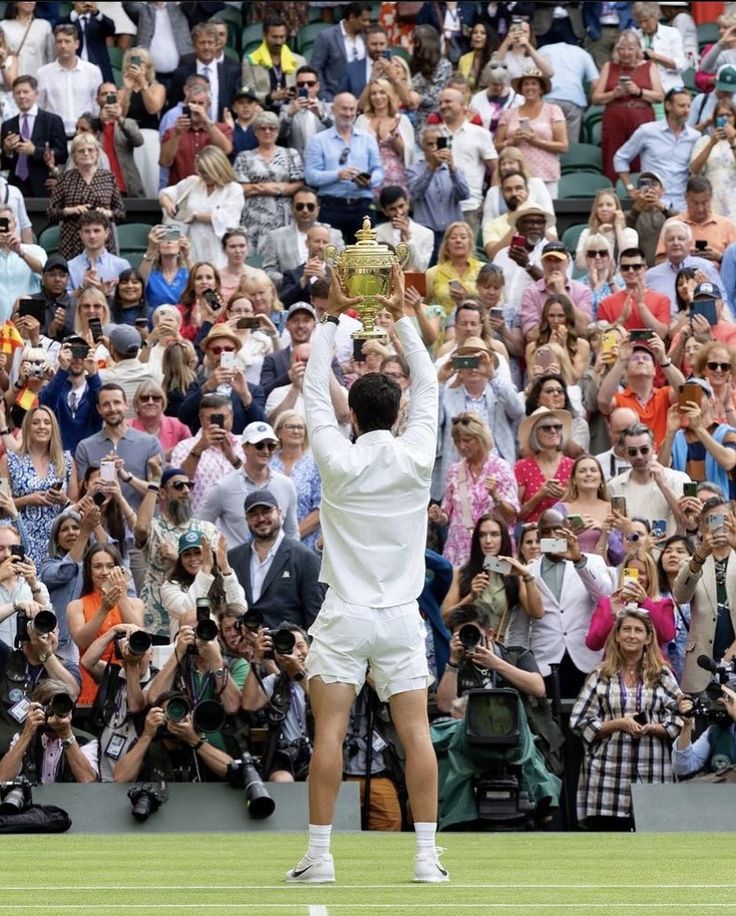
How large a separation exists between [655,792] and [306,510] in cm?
365

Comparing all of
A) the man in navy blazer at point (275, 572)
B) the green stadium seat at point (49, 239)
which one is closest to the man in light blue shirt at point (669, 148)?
the green stadium seat at point (49, 239)

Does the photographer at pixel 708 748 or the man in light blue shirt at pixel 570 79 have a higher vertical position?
the man in light blue shirt at pixel 570 79

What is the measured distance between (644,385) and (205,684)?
4574mm

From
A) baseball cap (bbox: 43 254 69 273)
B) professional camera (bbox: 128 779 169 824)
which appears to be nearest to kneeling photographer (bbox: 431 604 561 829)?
professional camera (bbox: 128 779 169 824)

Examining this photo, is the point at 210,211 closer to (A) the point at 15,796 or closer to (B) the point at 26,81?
(B) the point at 26,81

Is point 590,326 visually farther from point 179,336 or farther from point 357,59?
point 357,59

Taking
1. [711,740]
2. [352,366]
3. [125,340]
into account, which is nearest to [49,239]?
[125,340]

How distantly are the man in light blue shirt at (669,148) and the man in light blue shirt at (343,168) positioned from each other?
2194 mm

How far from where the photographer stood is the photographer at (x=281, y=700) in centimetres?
1155

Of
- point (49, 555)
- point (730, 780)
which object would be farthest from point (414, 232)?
point (730, 780)

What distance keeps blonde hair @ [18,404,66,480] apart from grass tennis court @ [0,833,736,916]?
12.2 ft

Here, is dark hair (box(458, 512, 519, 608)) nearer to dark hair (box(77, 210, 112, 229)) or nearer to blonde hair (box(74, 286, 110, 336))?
blonde hair (box(74, 286, 110, 336))

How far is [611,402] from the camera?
1502cm

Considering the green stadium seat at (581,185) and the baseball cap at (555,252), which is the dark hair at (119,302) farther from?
the green stadium seat at (581,185)
